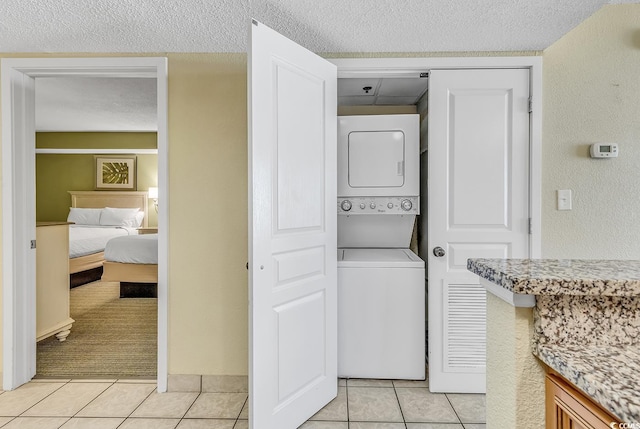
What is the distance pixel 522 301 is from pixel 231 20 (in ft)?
6.27

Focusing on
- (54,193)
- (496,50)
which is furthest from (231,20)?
(54,193)

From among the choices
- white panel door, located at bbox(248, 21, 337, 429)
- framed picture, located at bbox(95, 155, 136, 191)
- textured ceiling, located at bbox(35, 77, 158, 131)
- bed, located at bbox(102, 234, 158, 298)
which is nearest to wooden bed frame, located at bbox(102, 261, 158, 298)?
bed, located at bbox(102, 234, 158, 298)

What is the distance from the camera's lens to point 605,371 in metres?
0.63

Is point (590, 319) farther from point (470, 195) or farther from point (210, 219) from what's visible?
point (210, 219)

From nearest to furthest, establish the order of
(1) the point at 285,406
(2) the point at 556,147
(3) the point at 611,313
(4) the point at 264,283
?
(3) the point at 611,313
(4) the point at 264,283
(1) the point at 285,406
(2) the point at 556,147

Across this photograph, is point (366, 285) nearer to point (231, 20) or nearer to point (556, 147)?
point (556, 147)

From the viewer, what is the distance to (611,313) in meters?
0.75

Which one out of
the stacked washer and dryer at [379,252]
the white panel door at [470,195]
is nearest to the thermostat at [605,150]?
the white panel door at [470,195]

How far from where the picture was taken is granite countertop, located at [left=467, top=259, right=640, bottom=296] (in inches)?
28.3

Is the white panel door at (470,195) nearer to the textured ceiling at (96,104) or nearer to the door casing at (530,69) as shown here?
the door casing at (530,69)

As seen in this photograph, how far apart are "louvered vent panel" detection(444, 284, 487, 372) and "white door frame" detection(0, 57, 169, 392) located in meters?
1.89

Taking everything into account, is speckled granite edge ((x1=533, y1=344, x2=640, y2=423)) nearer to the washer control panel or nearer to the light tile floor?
the light tile floor

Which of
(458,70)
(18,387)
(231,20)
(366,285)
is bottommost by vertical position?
(18,387)

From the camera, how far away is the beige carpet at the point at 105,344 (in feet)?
8.01
